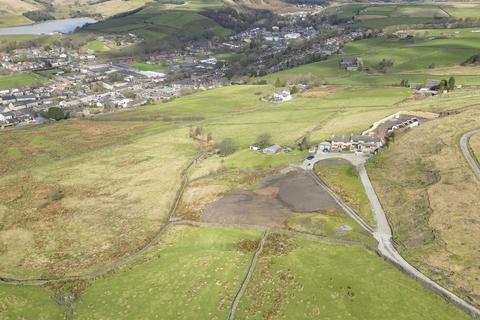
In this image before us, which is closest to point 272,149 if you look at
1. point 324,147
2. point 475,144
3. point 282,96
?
point 324,147

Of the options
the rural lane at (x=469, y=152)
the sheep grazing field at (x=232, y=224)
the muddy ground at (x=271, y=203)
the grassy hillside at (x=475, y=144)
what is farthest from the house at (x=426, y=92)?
the muddy ground at (x=271, y=203)

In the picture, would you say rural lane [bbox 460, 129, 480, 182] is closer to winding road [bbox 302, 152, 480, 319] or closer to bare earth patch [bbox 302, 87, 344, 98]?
winding road [bbox 302, 152, 480, 319]

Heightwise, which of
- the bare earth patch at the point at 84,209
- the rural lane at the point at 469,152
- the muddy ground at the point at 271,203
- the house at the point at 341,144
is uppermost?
the rural lane at the point at 469,152

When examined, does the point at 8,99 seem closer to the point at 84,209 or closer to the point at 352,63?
the point at 84,209

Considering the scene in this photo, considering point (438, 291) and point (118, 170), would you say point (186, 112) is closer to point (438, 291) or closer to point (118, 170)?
point (118, 170)

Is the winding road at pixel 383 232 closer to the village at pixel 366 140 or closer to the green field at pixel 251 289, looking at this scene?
the green field at pixel 251 289
